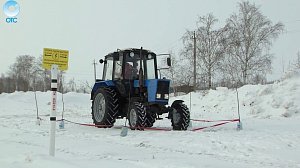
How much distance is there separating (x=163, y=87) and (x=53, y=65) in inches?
178

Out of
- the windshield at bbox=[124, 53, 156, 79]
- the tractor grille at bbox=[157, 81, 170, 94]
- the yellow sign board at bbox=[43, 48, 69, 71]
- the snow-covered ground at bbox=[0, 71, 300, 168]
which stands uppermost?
the windshield at bbox=[124, 53, 156, 79]

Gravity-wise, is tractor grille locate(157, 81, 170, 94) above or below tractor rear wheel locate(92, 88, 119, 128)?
above

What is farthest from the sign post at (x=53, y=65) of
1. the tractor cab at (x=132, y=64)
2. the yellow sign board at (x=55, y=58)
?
the tractor cab at (x=132, y=64)

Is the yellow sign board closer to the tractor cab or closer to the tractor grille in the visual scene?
the tractor grille

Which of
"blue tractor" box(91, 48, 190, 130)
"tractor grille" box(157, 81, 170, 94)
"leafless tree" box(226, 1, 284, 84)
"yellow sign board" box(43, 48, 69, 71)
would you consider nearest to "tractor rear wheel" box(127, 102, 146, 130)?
"blue tractor" box(91, 48, 190, 130)

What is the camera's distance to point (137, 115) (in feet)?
30.4

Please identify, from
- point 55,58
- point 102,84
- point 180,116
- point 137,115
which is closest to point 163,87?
point 180,116

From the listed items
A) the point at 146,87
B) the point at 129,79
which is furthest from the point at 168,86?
the point at 129,79

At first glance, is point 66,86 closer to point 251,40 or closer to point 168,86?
point 251,40

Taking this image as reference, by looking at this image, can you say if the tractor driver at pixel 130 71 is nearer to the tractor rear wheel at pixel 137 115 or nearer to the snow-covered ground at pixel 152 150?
the tractor rear wheel at pixel 137 115

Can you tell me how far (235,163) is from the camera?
514 centimetres

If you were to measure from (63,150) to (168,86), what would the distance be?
4.21 metres

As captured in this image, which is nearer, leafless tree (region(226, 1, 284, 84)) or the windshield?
the windshield

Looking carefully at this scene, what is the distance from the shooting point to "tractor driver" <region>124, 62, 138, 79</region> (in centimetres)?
1077
